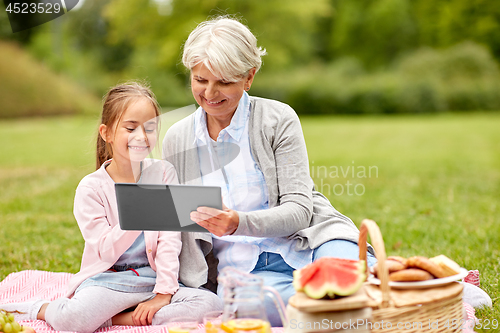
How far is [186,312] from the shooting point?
2.69 meters

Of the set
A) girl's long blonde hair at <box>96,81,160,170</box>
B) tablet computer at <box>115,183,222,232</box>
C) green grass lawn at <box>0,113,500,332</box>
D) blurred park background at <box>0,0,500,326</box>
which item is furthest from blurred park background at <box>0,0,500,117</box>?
tablet computer at <box>115,183,222,232</box>

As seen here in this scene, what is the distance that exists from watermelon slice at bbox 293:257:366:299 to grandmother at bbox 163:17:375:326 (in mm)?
538

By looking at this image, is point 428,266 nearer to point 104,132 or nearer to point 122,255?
point 122,255

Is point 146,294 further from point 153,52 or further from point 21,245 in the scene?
point 153,52

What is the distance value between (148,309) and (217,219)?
0.74 meters

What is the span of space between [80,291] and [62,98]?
19087 mm

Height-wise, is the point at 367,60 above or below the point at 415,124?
above

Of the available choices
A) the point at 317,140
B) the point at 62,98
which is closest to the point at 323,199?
the point at 317,140

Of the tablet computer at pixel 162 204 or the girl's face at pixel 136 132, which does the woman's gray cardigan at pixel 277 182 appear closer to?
the girl's face at pixel 136 132

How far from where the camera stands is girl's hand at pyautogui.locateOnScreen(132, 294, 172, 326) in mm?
2721

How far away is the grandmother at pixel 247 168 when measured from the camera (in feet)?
8.69

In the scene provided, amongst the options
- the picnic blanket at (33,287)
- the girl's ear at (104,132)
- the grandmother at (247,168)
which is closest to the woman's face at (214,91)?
the grandmother at (247,168)

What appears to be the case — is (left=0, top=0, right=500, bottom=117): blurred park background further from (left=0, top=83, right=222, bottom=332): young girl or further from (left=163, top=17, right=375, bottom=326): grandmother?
(left=163, top=17, right=375, bottom=326): grandmother

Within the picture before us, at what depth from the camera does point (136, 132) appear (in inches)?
113
